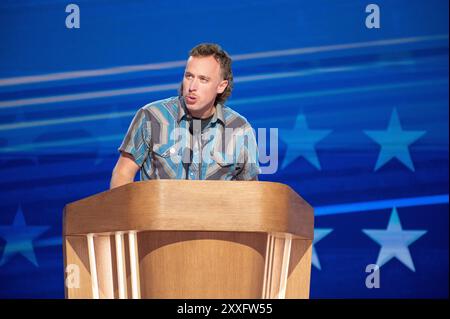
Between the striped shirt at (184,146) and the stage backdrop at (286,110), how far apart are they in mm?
1246

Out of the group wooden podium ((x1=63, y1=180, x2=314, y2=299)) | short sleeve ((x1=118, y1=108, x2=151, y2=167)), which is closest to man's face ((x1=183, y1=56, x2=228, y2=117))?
short sleeve ((x1=118, y1=108, x2=151, y2=167))

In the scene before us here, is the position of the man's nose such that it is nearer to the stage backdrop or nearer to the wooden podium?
the wooden podium

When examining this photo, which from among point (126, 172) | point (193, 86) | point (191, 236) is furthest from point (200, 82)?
point (191, 236)

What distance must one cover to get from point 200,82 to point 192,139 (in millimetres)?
213

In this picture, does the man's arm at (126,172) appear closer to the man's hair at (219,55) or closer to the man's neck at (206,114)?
the man's neck at (206,114)

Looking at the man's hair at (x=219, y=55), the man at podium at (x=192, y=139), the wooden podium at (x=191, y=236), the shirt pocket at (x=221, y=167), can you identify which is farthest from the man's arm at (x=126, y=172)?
the wooden podium at (x=191, y=236)

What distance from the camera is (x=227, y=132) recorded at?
9.96ft

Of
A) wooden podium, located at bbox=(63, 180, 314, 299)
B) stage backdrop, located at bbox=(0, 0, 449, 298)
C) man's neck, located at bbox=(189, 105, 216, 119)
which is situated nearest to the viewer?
wooden podium, located at bbox=(63, 180, 314, 299)

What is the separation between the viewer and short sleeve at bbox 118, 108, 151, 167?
2.92 meters

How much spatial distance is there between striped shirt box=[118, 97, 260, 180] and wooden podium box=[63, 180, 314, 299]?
0.56 meters

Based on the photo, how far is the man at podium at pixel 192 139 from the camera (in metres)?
2.93

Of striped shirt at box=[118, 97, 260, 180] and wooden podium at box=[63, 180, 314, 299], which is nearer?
wooden podium at box=[63, 180, 314, 299]

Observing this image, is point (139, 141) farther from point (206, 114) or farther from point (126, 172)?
point (206, 114)
